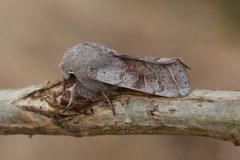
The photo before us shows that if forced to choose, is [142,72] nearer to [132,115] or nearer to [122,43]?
[132,115]

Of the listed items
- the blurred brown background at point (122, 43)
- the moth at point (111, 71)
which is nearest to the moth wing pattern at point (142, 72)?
the moth at point (111, 71)

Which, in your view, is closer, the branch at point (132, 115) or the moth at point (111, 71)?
the branch at point (132, 115)

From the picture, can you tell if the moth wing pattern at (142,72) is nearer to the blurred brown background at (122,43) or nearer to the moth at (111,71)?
the moth at (111,71)

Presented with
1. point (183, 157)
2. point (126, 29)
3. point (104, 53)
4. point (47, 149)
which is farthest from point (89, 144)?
point (104, 53)

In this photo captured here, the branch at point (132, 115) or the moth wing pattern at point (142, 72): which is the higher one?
the moth wing pattern at point (142, 72)

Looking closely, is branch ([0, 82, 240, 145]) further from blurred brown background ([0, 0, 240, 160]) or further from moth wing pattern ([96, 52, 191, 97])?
blurred brown background ([0, 0, 240, 160])

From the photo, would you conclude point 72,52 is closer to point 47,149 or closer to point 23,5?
point 47,149

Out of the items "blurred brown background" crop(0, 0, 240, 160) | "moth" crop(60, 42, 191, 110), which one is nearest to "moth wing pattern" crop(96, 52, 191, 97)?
"moth" crop(60, 42, 191, 110)

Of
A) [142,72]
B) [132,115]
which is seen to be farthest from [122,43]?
[132,115]
